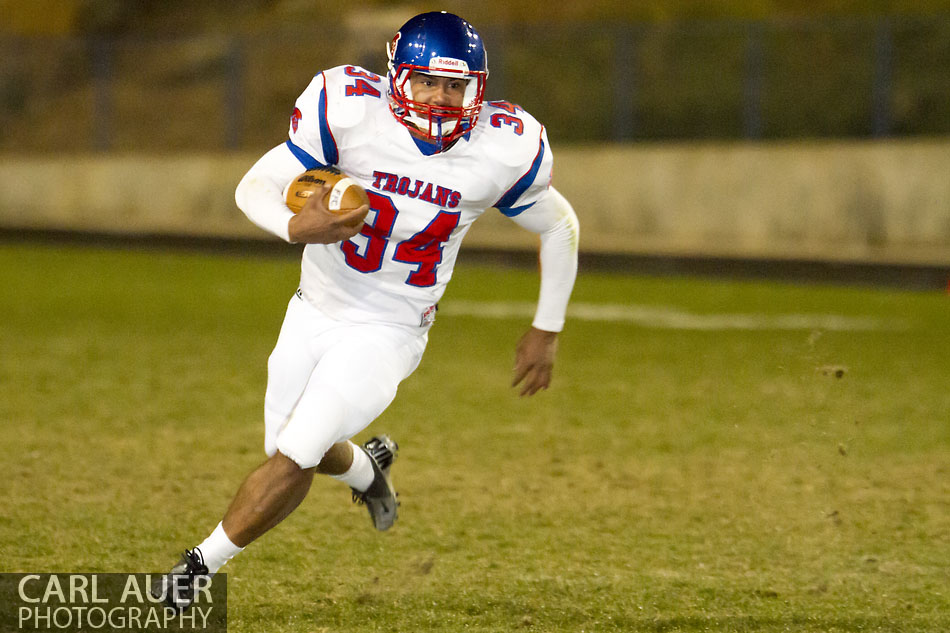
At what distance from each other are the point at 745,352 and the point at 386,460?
4.97 m

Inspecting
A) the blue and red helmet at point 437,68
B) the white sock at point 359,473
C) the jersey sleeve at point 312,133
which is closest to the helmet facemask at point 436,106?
the blue and red helmet at point 437,68

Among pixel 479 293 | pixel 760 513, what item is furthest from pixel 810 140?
pixel 760 513

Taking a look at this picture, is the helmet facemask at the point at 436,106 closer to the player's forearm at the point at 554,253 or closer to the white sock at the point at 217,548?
the player's forearm at the point at 554,253

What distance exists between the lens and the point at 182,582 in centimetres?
428

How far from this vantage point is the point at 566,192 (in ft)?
64.0

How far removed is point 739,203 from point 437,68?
14.1 meters

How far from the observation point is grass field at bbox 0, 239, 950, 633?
15.4 feet

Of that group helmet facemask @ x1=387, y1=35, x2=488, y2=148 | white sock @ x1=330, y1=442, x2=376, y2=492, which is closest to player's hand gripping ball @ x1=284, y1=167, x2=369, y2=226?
helmet facemask @ x1=387, y1=35, x2=488, y2=148

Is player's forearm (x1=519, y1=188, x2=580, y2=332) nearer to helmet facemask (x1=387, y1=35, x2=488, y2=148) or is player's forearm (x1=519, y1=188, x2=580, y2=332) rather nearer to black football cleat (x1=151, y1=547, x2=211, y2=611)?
helmet facemask (x1=387, y1=35, x2=488, y2=148)

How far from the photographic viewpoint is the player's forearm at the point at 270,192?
14.4 feet

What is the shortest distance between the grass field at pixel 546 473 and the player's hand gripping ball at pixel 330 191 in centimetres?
128

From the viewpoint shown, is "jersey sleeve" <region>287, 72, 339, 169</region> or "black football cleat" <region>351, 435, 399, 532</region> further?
"black football cleat" <region>351, 435, 399, 532</region>

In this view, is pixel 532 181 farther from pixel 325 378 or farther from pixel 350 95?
pixel 325 378

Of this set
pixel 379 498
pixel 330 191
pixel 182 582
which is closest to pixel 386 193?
pixel 330 191
